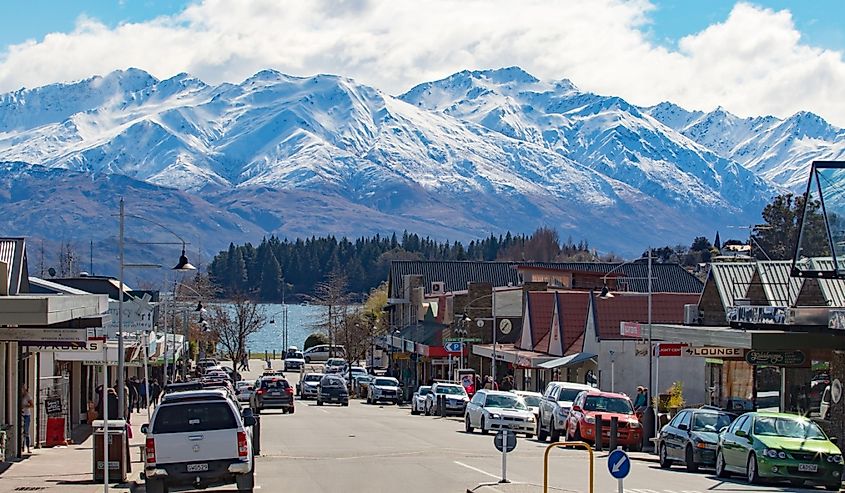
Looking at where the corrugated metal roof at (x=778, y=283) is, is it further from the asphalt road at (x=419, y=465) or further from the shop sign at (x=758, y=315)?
the asphalt road at (x=419, y=465)

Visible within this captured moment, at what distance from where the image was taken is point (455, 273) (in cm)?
11538

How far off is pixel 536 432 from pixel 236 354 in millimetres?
70149

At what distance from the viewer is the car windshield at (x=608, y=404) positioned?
39125 mm

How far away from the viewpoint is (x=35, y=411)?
127 feet

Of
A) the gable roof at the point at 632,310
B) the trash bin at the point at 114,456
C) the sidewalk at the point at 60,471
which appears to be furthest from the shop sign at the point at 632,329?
the trash bin at the point at 114,456

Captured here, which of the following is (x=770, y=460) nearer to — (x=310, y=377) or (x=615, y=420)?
A: (x=615, y=420)

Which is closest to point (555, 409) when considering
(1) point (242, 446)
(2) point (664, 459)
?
(2) point (664, 459)

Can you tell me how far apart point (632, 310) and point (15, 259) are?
3332 centimetres

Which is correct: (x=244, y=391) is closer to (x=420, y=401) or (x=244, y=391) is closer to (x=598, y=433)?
(x=420, y=401)

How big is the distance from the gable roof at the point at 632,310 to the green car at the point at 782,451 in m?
30.8

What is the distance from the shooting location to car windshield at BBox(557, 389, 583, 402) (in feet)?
143

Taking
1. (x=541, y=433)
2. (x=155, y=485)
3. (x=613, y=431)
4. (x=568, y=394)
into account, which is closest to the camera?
(x=155, y=485)

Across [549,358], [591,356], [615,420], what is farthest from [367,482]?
[549,358]

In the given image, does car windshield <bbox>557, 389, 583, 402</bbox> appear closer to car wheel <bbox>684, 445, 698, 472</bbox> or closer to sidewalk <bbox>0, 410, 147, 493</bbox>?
car wheel <bbox>684, 445, 698, 472</bbox>
